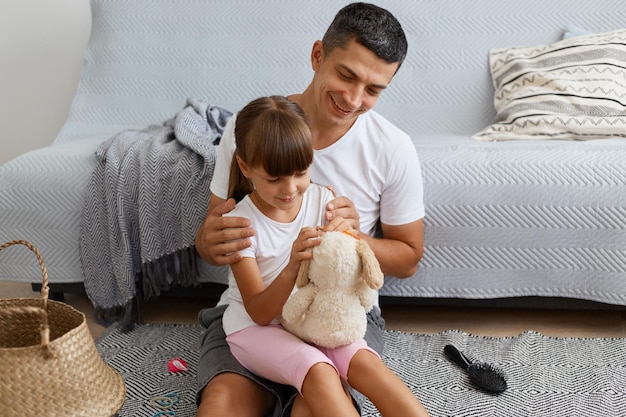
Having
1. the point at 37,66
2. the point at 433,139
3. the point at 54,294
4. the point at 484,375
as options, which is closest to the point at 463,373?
the point at 484,375

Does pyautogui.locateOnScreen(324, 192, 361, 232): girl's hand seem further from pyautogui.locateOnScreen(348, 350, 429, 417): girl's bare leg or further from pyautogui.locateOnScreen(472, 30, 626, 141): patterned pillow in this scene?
pyautogui.locateOnScreen(472, 30, 626, 141): patterned pillow

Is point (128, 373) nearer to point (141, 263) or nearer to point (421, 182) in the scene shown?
point (141, 263)

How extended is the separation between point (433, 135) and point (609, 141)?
548mm

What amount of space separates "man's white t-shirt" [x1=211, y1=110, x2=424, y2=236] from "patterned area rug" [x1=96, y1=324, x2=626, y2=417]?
0.37 metres

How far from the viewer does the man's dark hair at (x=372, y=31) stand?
1.44 metres

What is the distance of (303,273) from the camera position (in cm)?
127

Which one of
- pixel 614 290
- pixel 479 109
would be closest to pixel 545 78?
pixel 479 109

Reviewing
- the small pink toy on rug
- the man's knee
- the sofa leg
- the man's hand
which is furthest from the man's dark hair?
the sofa leg

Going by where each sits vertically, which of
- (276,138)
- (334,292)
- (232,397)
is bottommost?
(232,397)

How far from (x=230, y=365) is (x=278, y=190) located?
356 mm

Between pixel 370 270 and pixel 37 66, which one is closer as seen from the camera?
pixel 370 270

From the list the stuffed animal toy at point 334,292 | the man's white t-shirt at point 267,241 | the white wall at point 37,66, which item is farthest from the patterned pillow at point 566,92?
the white wall at point 37,66

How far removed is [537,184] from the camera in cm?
174

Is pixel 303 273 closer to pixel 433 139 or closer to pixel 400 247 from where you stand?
pixel 400 247
